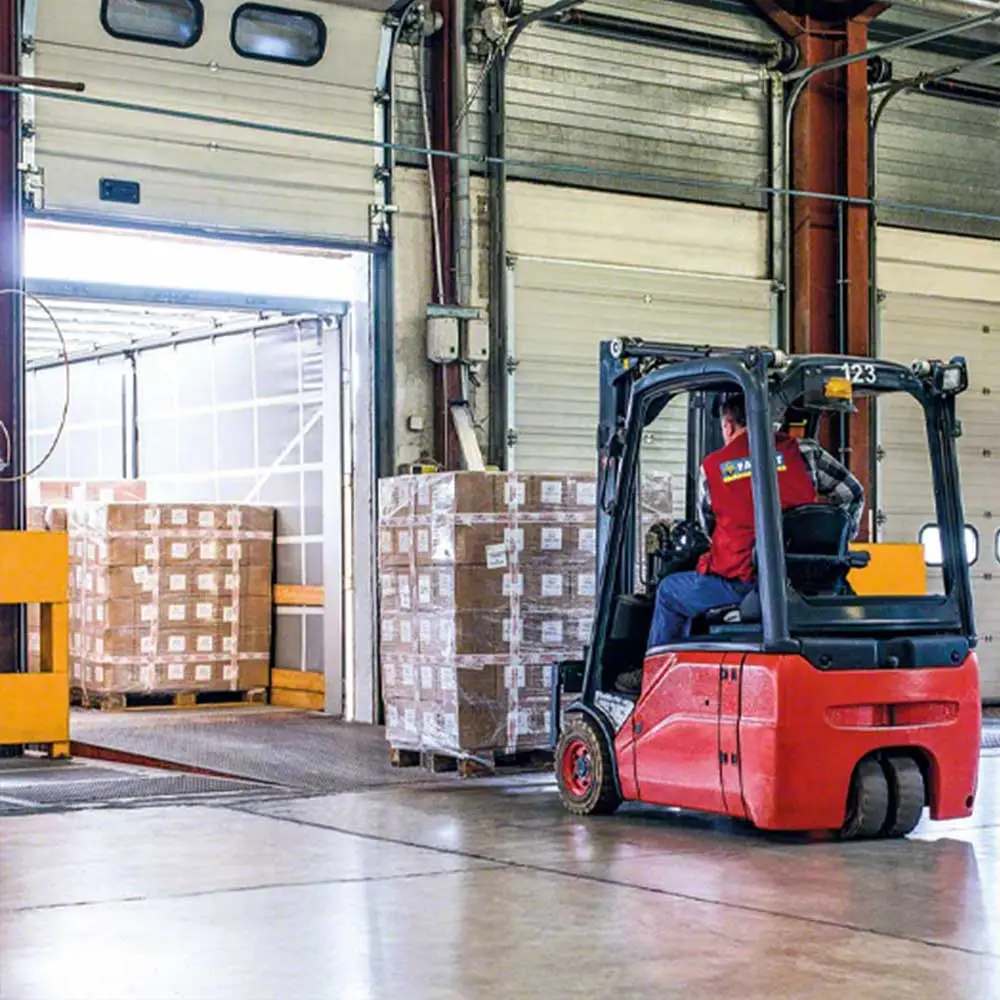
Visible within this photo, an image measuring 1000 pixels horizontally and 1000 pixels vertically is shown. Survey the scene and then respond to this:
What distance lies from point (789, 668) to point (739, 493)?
0.78 metres

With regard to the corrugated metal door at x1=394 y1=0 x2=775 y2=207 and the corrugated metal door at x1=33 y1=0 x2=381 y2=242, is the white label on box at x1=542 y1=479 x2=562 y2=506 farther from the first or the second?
the corrugated metal door at x1=394 y1=0 x2=775 y2=207

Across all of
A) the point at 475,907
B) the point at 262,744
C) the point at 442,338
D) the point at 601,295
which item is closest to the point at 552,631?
the point at 262,744

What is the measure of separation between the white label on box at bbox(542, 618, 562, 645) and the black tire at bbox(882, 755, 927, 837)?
9.29 feet

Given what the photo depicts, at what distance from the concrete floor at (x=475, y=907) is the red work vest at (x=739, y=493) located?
1.14 meters

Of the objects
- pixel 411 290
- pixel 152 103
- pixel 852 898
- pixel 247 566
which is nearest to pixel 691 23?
pixel 411 290

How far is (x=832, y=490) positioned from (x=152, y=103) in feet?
18.1

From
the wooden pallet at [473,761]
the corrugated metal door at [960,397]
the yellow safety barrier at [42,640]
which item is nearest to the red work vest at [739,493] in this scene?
the wooden pallet at [473,761]

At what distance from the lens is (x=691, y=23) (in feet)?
46.3

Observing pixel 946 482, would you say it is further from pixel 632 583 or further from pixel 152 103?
pixel 152 103

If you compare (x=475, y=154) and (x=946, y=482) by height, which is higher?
(x=475, y=154)

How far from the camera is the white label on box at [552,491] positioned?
10.4 m

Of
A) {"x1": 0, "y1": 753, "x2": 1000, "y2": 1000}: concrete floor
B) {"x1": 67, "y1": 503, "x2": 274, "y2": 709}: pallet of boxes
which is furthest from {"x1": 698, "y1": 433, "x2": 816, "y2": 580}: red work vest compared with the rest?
{"x1": 67, "y1": 503, "x2": 274, "y2": 709}: pallet of boxes

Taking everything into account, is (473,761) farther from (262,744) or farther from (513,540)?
(262,744)

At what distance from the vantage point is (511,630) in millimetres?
10375
